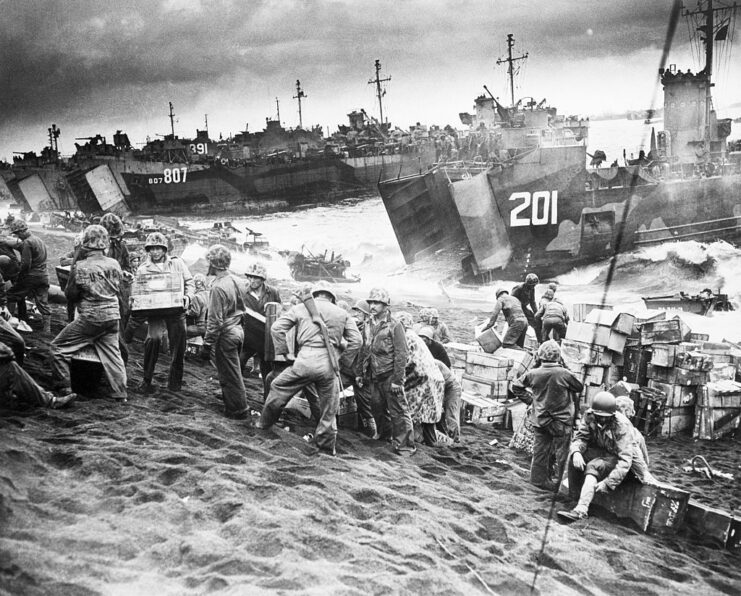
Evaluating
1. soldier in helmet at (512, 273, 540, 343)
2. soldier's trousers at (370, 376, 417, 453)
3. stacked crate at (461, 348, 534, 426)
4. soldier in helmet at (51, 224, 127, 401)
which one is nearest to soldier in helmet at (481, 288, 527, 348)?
stacked crate at (461, 348, 534, 426)

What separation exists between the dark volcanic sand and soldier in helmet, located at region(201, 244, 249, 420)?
0.74 ft

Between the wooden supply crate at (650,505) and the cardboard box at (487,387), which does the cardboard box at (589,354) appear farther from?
the wooden supply crate at (650,505)

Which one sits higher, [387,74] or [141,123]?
[387,74]

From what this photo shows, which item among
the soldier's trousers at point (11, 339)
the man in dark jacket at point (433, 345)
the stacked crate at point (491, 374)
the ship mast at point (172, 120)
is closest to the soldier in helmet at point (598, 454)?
the man in dark jacket at point (433, 345)

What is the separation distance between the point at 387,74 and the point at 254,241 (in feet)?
10.1

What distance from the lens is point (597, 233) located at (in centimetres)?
912

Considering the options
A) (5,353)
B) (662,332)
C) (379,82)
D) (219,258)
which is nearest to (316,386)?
(219,258)

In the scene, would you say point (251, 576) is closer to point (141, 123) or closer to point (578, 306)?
point (578, 306)

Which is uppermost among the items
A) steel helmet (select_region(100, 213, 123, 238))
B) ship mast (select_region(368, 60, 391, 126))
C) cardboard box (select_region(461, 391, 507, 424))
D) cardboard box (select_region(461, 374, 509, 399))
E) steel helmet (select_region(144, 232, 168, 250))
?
ship mast (select_region(368, 60, 391, 126))

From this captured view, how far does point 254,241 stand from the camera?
952 centimetres

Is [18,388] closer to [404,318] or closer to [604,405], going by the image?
[404,318]

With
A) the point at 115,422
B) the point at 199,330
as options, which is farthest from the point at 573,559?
the point at 199,330

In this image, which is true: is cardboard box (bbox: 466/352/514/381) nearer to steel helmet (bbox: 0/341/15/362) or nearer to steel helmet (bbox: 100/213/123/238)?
steel helmet (bbox: 100/213/123/238)

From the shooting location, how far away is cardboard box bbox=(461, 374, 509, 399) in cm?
746
